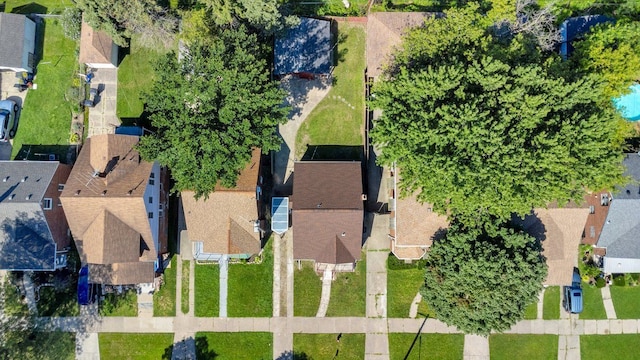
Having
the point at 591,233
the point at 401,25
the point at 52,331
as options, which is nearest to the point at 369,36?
the point at 401,25

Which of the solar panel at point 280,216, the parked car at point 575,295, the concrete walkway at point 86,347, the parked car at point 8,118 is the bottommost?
the concrete walkway at point 86,347

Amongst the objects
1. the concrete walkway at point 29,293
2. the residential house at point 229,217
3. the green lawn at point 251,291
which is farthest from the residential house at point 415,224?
the concrete walkway at point 29,293

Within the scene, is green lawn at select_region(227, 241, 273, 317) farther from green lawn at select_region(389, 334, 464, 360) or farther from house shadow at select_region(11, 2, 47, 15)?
house shadow at select_region(11, 2, 47, 15)

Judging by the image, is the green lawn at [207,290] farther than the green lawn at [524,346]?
Yes

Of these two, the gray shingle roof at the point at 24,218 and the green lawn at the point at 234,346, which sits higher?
the gray shingle roof at the point at 24,218

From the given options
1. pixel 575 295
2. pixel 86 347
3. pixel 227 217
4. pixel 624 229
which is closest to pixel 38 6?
pixel 227 217

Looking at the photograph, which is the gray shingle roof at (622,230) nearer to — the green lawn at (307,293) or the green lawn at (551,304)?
the green lawn at (551,304)

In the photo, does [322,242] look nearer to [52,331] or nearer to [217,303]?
[217,303]
